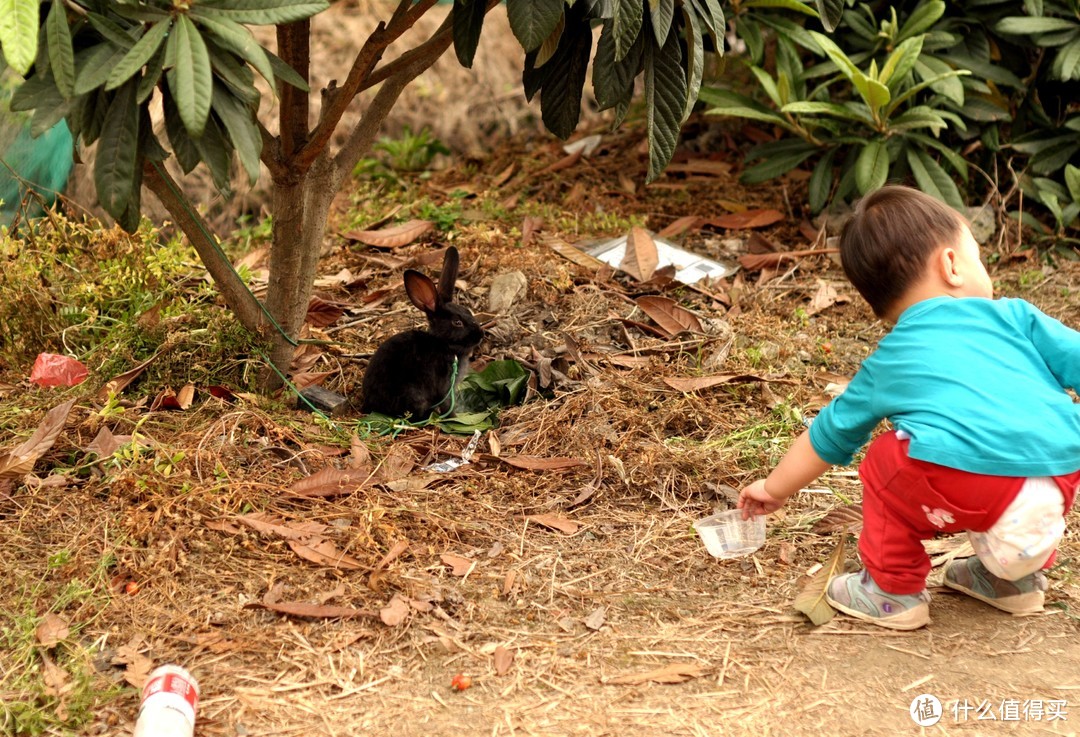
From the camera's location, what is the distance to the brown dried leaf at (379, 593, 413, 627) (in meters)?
2.99

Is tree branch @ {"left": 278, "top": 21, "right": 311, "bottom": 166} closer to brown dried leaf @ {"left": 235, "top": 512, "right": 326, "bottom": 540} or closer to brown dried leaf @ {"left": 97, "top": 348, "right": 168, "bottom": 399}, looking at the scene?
brown dried leaf @ {"left": 97, "top": 348, "right": 168, "bottom": 399}

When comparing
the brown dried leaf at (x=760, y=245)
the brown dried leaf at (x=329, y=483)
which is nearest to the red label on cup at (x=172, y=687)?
the brown dried leaf at (x=329, y=483)

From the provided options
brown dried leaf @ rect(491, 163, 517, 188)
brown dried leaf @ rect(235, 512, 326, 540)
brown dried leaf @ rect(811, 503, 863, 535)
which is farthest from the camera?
brown dried leaf @ rect(491, 163, 517, 188)

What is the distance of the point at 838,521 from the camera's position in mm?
3586

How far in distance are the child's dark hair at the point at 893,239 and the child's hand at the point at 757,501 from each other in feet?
2.10

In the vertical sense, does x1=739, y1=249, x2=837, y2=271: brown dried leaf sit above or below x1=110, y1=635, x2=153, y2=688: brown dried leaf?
below

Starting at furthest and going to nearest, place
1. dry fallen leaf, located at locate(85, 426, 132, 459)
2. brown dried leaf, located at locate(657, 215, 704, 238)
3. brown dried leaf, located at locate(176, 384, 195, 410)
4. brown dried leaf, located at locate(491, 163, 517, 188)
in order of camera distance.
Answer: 1. brown dried leaf, located at locate(491, 163, 517, 188)
2. brown dried leaf, located at locate(657, 215, 704, 238)
3. brown dried leaf, located at locate(176, 384, 195, 410)
4. dry fallen leaf, located at locate(85, 426, 132, 459)

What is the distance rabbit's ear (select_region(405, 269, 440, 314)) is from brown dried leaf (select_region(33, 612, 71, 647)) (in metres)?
2.15

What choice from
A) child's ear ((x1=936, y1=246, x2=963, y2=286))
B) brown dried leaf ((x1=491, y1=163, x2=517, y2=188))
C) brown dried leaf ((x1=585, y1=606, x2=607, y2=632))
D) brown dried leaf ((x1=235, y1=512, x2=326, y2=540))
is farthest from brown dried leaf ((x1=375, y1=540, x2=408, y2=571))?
brown dried leaf ((x1=491, y1=163, x2=517, y2=188))

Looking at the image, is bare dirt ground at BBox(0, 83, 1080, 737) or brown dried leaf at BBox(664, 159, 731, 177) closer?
bare dirt ground at BBox(0, 83, 1080, 737)

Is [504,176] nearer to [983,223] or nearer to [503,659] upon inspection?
[983,223]

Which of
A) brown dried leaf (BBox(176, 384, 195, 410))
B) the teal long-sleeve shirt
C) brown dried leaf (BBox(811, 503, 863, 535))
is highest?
the teal long-sleeve shirt

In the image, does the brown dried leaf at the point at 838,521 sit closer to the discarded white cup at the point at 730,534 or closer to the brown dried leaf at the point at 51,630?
the discarded white cup at the point at 730,534

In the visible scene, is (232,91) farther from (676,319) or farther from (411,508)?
(676,319)
